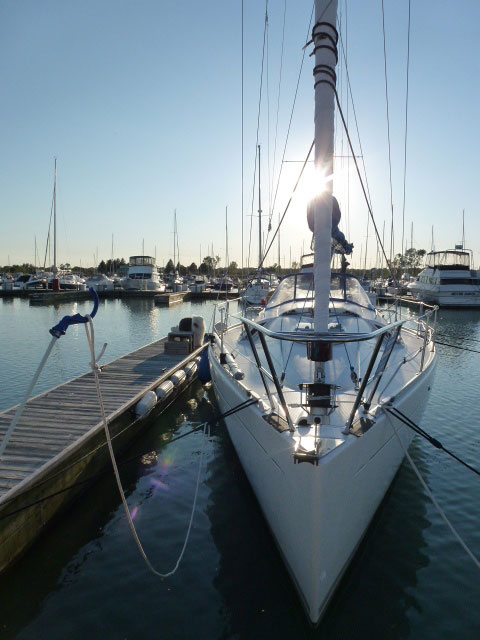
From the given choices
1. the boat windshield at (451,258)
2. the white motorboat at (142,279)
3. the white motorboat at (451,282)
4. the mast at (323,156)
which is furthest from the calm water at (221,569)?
the white motorboat at (142,279)

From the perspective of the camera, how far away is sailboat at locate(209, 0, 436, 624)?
353cm

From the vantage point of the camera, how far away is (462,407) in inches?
396

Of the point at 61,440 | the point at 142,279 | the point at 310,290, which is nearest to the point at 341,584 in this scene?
the point at 61,440

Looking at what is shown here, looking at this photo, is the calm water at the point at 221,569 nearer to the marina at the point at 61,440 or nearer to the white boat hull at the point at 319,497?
the marina at the point at 61,440

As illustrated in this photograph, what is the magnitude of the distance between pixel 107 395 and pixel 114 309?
95.6 ft

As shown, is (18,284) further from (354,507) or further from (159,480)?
(354,507)

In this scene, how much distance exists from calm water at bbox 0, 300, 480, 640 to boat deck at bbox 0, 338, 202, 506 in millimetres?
914

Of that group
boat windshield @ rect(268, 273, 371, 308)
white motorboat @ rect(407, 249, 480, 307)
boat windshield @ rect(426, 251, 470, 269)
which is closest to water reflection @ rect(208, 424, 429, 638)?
boat windshield @ rect(268, 273, 371, 308)

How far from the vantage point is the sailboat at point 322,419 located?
3.53m

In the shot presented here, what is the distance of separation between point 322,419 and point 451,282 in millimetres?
36908

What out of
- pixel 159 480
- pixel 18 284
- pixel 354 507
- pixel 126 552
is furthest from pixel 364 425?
pixel 18 284

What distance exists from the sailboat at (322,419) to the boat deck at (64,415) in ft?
7.57

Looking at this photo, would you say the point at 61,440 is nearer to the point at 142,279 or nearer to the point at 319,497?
the point at 319,497

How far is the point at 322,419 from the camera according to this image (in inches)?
170
